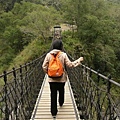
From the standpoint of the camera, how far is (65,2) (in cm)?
2791

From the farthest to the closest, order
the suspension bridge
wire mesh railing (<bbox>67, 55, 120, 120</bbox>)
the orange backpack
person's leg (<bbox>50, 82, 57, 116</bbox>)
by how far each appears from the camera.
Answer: person's leg (<bbox>50, 82, 57, 116</bbox>) < the orange backpack < the suspension bridge < wire mesh railing (<bbox>67, 55, 120, 120</bbox>)

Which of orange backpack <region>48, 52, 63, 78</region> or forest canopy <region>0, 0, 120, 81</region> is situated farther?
forest canopy <region>0, 0, 120, 81</region>

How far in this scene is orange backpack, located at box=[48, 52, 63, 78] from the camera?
4141 mm

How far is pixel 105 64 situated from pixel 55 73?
2273 cm

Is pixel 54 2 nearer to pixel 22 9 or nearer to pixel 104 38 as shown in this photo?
pixel 22 9

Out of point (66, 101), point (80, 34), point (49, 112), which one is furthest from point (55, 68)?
point (80, 34)

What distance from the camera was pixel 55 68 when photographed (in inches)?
163

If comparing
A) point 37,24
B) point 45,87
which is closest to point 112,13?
point 37,24

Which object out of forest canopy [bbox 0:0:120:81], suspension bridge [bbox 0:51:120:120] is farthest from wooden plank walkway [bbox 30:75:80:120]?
forest canopy [bbox 0:0:120:81]

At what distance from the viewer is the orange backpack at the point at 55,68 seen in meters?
4.14

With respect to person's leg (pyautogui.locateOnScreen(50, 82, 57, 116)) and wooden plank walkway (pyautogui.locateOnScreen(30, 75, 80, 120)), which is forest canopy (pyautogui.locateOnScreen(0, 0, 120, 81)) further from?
person's leg (pyautogui.locateOnScreen(50, 82, 57, 116))

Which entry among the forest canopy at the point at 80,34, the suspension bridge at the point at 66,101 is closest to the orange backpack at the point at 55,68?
the suspension bridge at the point at 66,101

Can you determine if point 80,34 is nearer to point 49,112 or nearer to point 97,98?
point 49,112

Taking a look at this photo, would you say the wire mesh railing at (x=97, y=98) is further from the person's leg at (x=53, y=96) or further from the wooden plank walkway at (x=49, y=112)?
the person's leg at (x=53, y=96)
